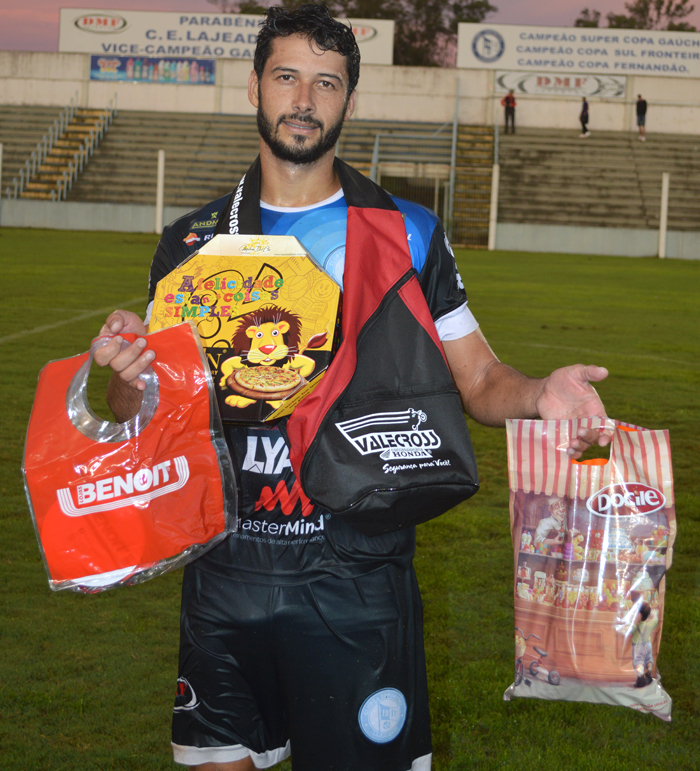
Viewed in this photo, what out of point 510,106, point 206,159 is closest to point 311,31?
point 206,159

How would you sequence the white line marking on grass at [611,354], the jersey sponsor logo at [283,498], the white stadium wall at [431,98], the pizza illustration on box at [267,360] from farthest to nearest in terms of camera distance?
the white stadium wall at [431,98] → the white line marking on grass at [611,354] → the jersey sponsor logo at [283,498] → the pizza illustration on box at [267,360]

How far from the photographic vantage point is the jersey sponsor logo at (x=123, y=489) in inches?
60.6

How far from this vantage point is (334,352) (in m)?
1.69

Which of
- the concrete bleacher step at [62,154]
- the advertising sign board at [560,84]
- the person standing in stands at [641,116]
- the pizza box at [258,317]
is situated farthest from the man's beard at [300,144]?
the advertising sign board at [560,84]

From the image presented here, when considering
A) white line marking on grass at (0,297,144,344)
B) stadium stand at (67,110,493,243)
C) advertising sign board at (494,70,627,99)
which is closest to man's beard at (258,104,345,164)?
white line marking on grass at (0,297,144,344)

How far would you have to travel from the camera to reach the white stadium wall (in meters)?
31.7

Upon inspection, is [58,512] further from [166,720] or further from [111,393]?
[166,720]

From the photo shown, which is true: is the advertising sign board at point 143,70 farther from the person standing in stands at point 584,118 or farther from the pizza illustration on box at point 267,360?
the pizza illustration on box at point 267,360

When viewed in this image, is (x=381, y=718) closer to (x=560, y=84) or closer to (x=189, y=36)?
(x=560, y=84)

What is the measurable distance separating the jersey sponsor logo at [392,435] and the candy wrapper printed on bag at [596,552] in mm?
220

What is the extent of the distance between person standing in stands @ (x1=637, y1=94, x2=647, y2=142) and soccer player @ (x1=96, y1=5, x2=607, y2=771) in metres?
30.7

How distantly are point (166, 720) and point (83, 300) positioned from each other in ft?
30.2

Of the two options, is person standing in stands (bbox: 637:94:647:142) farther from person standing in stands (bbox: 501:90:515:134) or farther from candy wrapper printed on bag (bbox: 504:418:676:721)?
candy wrapper printed on bag (bbox: 504:418:676:721)

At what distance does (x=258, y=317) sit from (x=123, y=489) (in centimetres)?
36
